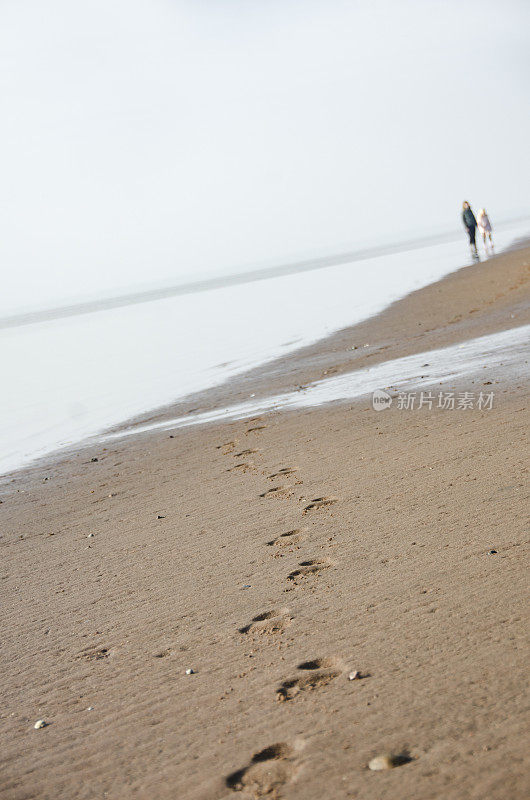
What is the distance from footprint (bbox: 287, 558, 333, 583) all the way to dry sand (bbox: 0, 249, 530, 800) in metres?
0.02

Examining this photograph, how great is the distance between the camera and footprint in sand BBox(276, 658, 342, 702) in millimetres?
3484

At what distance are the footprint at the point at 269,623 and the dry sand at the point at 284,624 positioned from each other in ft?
0.05

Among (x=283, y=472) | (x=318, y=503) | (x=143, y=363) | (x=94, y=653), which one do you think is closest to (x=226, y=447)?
(x=283, y=472)

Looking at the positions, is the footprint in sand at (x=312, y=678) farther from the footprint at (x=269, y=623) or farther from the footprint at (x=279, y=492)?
the footprint at (x=279, y=492)

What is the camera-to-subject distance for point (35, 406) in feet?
56.2

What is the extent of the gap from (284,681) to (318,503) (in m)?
2.62

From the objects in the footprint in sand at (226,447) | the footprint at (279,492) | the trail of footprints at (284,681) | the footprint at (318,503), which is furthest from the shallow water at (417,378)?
the trail of footprints at (284,681)

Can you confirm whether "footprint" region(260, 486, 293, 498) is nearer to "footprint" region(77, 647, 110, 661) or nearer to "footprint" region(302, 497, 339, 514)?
"footprint" region(302, 497, 339, 514)

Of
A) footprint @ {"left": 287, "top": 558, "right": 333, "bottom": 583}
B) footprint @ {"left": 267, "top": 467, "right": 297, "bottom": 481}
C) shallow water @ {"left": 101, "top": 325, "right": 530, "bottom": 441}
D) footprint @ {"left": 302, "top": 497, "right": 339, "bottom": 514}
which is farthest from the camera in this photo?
shallow water @ {"left": 101, "top": 325, "right": 530, "bottom": 441}

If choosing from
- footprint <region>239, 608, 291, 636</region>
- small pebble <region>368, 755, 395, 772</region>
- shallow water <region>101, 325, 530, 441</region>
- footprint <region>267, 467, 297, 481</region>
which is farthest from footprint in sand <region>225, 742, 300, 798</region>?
shallow water <region>101, 325, 530, 441</region>

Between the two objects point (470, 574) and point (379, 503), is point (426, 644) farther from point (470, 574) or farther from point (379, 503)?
point (379, 503)

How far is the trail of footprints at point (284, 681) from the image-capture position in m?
2.95

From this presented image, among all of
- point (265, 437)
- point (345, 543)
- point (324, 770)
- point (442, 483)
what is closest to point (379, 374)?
point (265, 437)

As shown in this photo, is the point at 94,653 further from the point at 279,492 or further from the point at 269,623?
the point at 279,492
